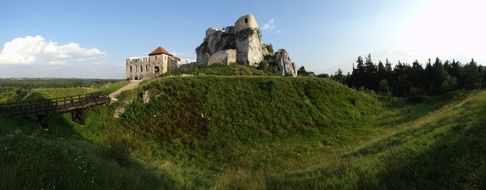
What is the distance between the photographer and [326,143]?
3344 centimetres

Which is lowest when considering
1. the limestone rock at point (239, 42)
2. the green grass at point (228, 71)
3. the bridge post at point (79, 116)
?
the bridge post at point (79, 116)

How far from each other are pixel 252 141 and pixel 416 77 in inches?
2262

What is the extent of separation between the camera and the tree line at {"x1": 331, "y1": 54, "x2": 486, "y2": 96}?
7239 centimetres

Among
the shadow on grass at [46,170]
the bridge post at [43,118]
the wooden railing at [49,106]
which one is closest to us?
the shadow on grass at [46,170]

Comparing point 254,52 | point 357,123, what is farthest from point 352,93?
point 254,52

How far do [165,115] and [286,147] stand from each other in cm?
1255

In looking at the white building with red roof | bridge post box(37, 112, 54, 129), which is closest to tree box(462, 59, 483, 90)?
the white building with red roof

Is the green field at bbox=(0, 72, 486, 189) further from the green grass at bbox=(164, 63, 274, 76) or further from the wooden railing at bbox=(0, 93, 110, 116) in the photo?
the green grass at bbox=(164, 63, 274, 76)

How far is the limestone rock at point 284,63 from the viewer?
73.2 metres

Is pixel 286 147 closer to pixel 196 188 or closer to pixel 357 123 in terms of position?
pixel 357 123

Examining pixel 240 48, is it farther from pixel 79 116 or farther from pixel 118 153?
pixel 118 153

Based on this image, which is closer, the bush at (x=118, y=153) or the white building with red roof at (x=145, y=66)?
the bush at (x=118, y=153)

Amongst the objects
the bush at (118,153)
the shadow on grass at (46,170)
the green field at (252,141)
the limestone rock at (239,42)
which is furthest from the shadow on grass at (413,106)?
the shadow on grass at (46,170)

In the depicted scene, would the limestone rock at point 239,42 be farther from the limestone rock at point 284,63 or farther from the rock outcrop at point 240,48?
the limestone rock at point 284,63
